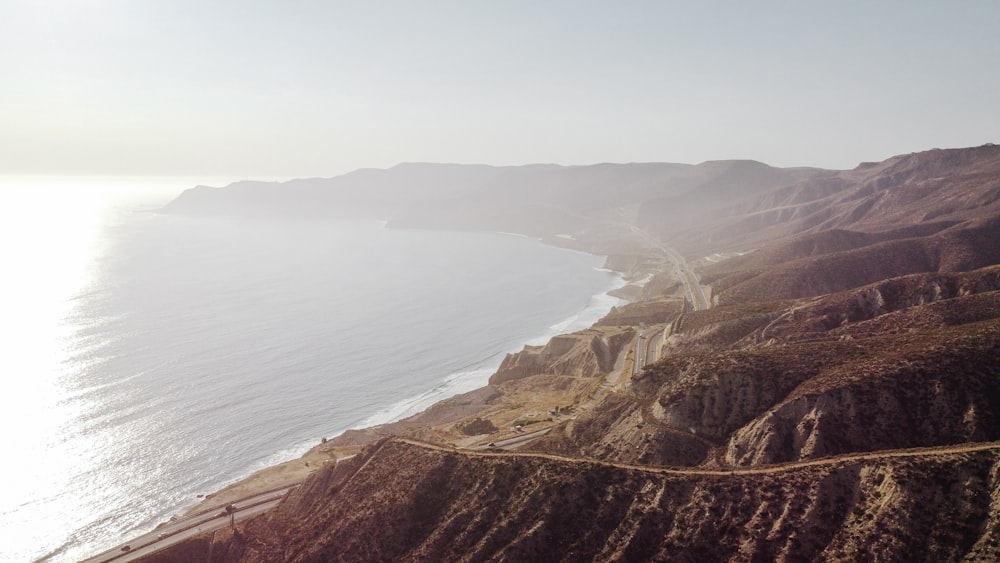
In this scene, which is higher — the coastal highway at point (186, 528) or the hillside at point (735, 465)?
the hillside at point (735, 465)

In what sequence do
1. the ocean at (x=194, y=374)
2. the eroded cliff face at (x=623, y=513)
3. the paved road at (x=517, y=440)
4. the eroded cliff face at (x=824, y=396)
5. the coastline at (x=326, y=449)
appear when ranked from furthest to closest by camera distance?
the ocean at (x=194, y=374), the coastline at (x=326, y=449), the paved road at (x=517, y=440), the eroded cliff face at (x=824, y=396), the eroded cliff face at (x=623, y=513)

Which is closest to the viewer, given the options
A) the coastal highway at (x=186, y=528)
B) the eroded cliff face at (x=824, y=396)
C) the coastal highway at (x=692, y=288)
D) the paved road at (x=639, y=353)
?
the eroded cliff face at (x=824, y=396)

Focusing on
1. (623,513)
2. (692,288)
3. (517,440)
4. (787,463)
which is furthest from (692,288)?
(623,513)

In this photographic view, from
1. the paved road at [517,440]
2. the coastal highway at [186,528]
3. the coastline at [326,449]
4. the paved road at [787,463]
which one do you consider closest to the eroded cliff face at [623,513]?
the paved road at [787,463]

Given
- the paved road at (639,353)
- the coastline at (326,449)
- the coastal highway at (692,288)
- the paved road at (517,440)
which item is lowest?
the coastline at (326,449)

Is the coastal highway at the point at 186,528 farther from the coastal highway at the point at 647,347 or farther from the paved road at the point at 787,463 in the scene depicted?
the coastal highway at the point at 647,347

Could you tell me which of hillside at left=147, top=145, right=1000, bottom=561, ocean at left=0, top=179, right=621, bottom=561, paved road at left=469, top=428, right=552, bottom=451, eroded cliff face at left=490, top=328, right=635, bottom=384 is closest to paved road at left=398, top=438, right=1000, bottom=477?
hillside at left=147, top=145, right=1000, bottom=561
